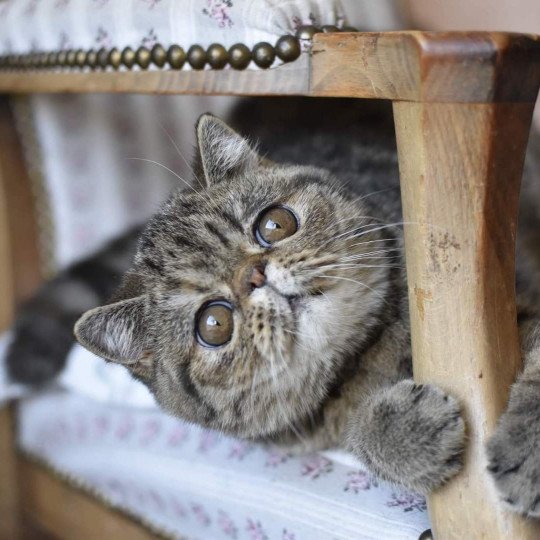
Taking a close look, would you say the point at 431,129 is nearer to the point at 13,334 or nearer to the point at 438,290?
the point at 438,290

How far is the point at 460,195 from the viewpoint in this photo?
0.68 meters

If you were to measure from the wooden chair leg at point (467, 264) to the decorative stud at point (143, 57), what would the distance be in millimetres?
452

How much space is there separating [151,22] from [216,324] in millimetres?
458

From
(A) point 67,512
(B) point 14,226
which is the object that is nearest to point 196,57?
(B) point 14,226

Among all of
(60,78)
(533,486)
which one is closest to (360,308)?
(533,486)

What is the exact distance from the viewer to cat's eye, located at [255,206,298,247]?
97cm

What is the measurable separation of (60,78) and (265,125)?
2.06 feet

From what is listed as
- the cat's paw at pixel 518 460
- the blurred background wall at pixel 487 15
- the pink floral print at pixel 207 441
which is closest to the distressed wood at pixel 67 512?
the pink floral print at pixel 207 441

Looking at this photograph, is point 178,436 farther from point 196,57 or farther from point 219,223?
point 196,57

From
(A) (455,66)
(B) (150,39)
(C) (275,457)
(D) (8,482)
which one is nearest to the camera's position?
(A) (455,66)

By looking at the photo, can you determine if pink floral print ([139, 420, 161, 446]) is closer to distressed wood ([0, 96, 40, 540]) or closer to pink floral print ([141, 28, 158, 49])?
distressed wood ([0, 96, 40, 540])

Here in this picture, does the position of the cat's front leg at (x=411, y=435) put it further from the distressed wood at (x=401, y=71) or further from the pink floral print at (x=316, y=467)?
the distressed wood at (x=401, y=71)

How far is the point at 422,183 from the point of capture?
0.70 meters

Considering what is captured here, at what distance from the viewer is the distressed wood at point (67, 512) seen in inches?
55.4
